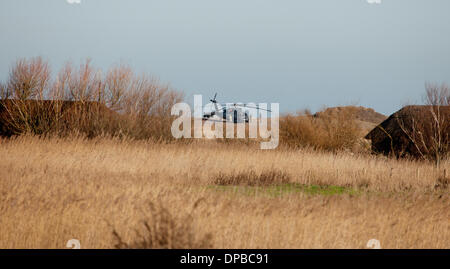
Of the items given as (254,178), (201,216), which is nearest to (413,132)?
(254,178)

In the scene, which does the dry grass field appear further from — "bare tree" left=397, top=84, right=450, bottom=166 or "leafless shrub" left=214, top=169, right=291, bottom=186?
"bare tree" left=397, top=84, right=450, bottom=166

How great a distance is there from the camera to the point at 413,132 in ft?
65.5

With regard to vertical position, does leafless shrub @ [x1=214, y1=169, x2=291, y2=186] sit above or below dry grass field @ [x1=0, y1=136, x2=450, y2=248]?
below

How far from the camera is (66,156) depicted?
45.1ft

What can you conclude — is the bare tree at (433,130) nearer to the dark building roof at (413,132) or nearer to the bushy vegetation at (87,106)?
the dark building roof at (413,132)

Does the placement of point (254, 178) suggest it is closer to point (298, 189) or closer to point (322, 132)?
point (298, 189)

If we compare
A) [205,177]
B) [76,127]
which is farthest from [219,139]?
[205,177]

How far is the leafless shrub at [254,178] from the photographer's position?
11.9 meters

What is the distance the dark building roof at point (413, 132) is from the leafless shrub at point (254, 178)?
829cm

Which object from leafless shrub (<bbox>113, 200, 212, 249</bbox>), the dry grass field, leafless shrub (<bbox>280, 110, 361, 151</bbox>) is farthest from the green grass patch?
leafless shrub (<bbox>280, 110, 361, 151</bbox>)

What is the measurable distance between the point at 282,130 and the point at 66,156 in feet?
34.3

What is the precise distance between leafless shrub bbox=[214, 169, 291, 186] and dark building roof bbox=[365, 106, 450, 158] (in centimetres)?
829

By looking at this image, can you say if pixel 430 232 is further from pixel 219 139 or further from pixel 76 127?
pixel 219 139

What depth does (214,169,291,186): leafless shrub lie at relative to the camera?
11859 millimetres
